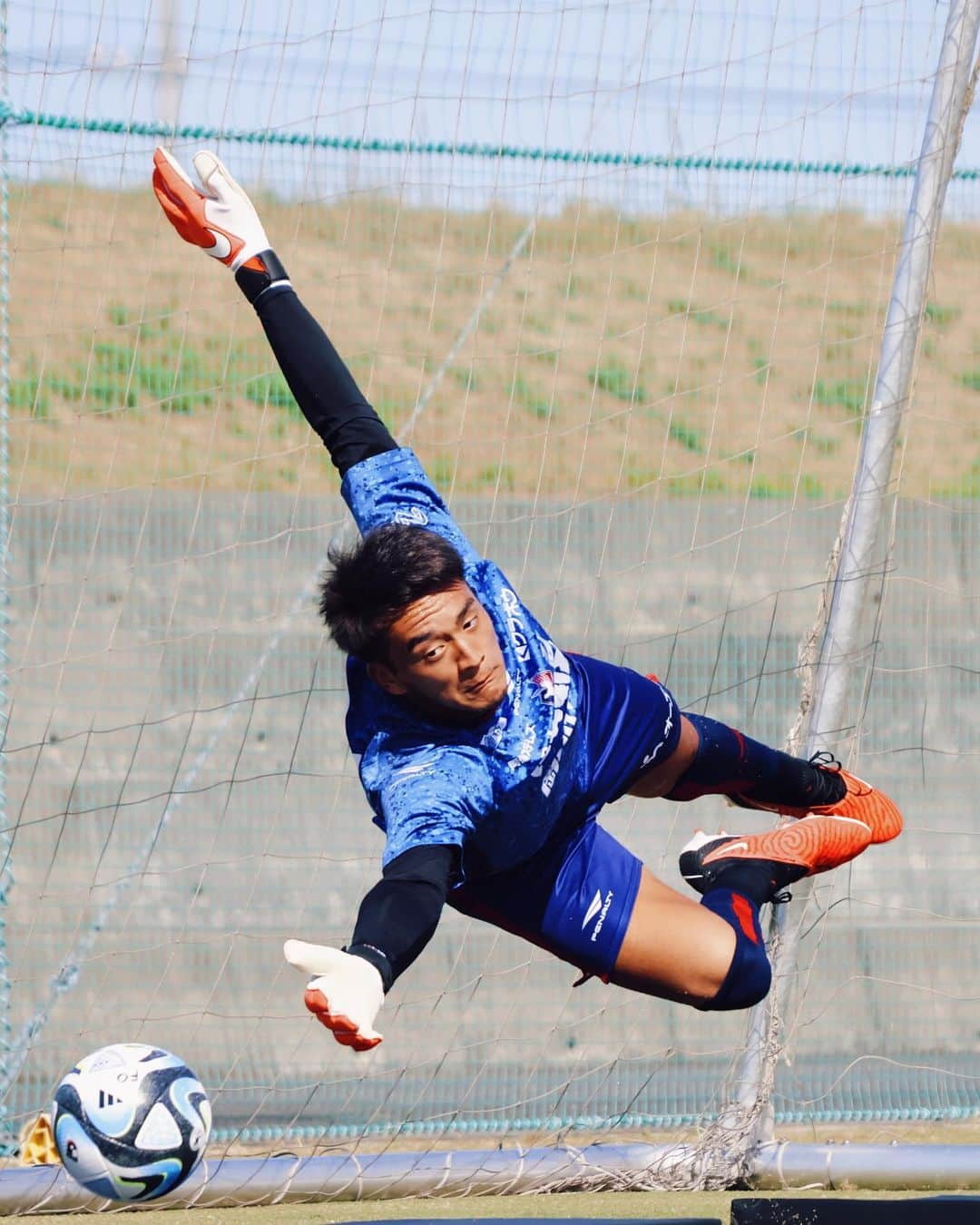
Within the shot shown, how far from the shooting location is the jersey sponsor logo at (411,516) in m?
3.99

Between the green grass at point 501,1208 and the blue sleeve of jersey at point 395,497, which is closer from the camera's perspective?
the blue sleeve of jersey at point 395,497

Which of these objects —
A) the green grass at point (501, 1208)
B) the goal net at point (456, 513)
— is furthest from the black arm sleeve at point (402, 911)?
the goal net at point (456, 513)

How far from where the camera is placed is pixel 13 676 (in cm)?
625

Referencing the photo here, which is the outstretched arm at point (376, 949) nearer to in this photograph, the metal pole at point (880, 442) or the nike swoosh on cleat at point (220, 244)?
the nike swoosh on cleat at point (220, 244)

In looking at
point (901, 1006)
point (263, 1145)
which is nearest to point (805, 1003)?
point (901, 1006)

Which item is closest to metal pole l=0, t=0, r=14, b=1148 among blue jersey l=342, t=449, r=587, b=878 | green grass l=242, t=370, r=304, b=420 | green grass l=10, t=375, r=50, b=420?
green grass l=10, t=375, r=50, b=420

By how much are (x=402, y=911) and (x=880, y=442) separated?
2.93 m

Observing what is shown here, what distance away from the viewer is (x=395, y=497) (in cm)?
404

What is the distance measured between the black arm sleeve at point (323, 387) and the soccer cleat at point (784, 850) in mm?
1375

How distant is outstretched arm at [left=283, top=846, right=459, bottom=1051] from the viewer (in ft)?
9.40

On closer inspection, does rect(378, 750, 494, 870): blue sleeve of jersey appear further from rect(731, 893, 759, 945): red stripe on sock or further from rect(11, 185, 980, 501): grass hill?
rect(11, 185, 980, 501): grass hill

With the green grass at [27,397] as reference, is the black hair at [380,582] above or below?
above

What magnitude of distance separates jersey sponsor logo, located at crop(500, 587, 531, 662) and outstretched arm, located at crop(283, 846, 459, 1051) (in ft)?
2.16

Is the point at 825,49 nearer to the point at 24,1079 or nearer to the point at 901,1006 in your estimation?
the point at 901,1006
